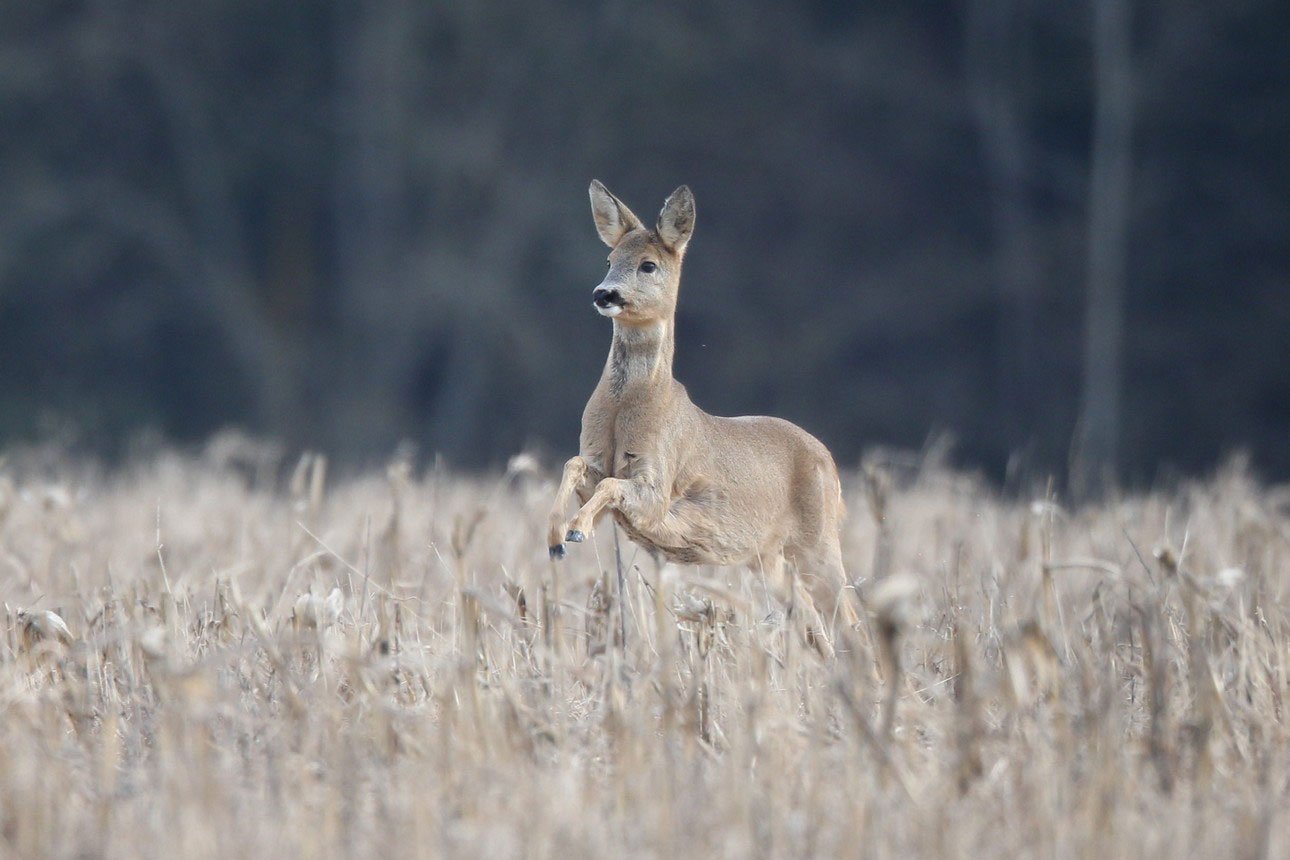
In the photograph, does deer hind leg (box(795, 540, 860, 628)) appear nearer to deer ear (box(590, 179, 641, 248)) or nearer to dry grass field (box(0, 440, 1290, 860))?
dry grass field (box(0, 440, 1290, 860))

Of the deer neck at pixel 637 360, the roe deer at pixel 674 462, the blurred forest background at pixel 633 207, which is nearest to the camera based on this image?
the roe deer at pixel 674 462

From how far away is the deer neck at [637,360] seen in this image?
6.56 metres

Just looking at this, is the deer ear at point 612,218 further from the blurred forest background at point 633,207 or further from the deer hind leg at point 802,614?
the blurred forest background at point 633,207

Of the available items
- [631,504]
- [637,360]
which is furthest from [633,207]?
[631,504]

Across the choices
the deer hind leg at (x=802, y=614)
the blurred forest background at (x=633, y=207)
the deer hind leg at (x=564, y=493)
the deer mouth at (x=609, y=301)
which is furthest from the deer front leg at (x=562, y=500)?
the blurred forest background at (x=633, y=207)

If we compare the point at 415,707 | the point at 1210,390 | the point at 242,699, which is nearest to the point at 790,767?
the point at 415,707

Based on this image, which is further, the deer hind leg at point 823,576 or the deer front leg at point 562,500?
the deer hind leg at point 823,576

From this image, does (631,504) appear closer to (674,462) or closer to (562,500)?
(562,500)

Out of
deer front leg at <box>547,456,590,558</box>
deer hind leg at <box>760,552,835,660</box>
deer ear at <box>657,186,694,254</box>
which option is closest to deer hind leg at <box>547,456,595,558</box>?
deer front leg at <box>547,456,590,558</box>

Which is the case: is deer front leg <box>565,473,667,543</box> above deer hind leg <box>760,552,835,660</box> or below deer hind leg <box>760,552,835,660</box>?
above

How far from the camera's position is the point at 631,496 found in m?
6.18

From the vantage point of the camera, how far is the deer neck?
21.5 feet

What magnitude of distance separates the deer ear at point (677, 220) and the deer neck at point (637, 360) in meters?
0.40

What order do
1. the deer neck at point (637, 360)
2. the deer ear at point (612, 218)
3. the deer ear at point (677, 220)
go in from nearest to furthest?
the deer neck at point (637, 360), the deer ear at point (677, 220), the deer ear at point (612, 218)
